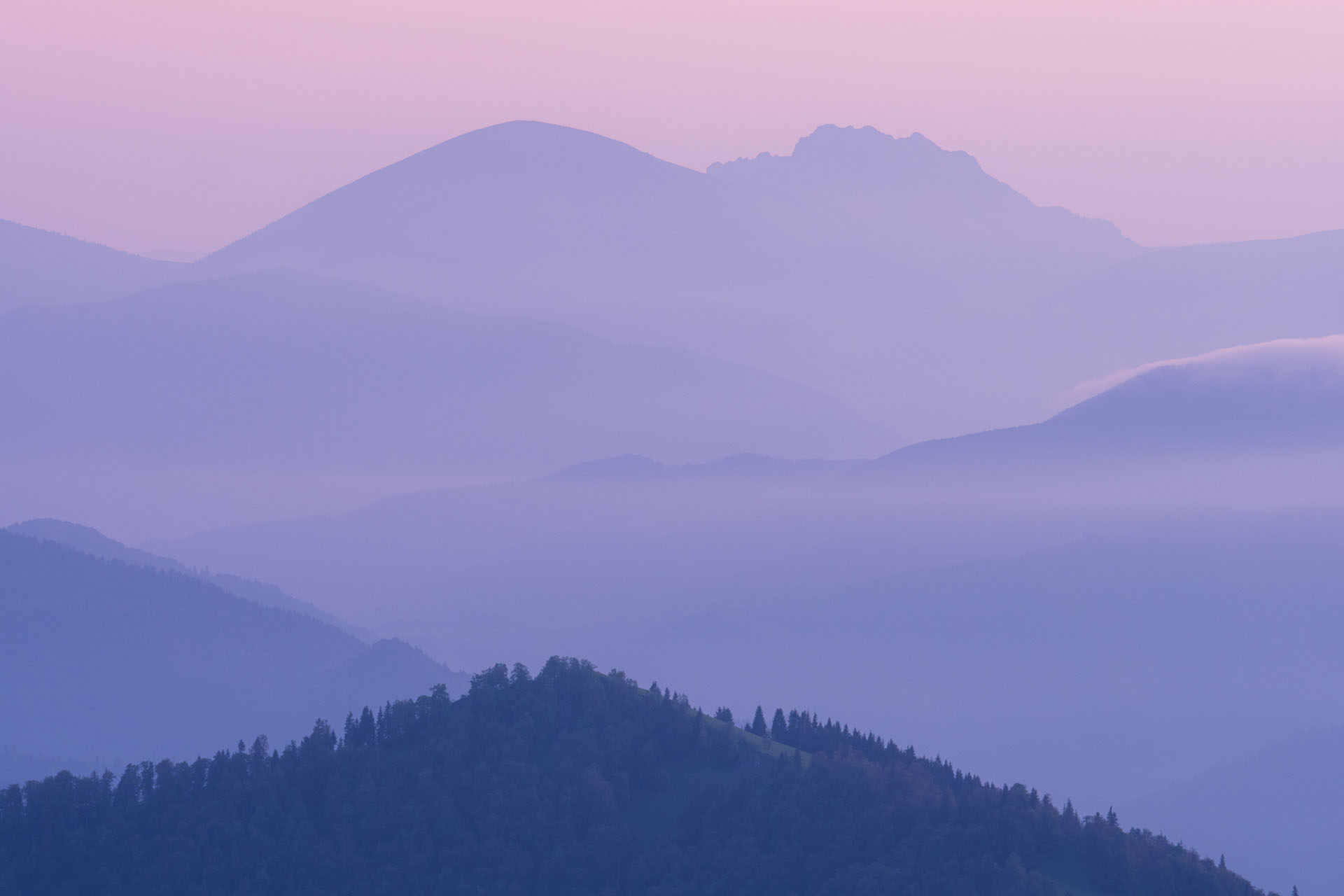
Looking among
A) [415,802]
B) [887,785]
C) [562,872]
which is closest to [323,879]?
[415,802]

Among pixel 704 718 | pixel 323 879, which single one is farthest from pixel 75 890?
pixel 704 718

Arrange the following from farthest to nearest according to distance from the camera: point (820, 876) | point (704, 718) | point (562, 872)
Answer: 1. point (704, 718)
2. point (562, 872)
3. point (820, 876)

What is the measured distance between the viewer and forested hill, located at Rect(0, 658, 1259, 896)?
137750 millimetres

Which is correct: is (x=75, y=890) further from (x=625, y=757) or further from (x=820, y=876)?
(x=820, y=876)

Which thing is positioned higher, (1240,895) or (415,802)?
(415,802)

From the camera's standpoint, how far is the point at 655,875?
146 metres

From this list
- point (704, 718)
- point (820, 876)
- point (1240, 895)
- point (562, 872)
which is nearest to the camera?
point (1240, 895)

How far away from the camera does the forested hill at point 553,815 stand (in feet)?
452

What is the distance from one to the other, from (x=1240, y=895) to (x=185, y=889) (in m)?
80.8

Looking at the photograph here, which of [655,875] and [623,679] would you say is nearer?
[655,875]

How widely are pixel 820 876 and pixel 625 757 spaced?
76.2 feet

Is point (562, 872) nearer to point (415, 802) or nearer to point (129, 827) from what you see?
point (415, 802)

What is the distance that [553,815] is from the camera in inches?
6043

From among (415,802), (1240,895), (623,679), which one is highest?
(623,679)
